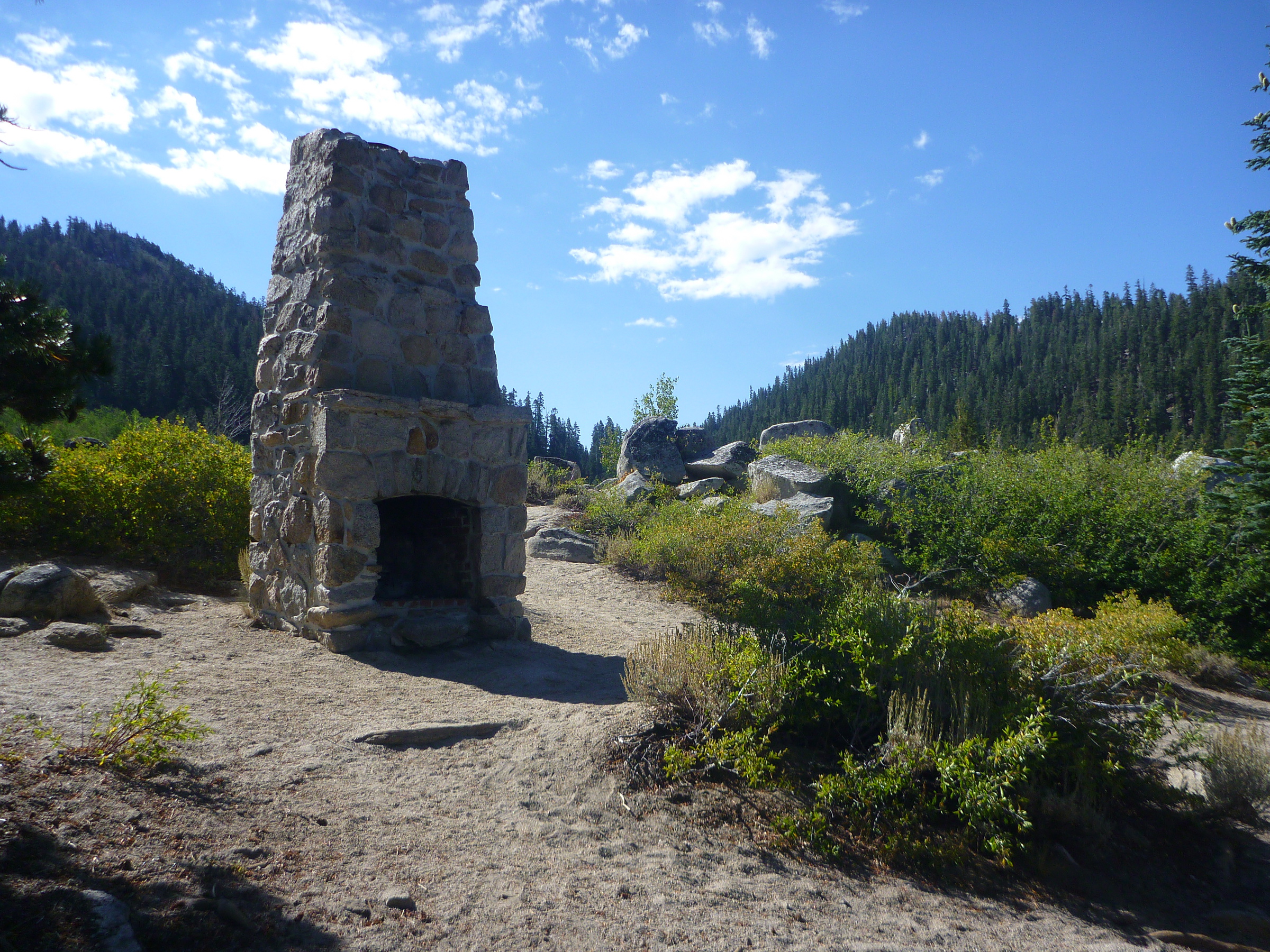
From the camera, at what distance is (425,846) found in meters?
3.31

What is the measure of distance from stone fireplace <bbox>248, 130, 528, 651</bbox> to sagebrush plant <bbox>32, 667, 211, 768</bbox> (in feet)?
7.65

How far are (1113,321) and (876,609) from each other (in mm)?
70485

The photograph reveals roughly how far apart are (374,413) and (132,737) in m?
3.25

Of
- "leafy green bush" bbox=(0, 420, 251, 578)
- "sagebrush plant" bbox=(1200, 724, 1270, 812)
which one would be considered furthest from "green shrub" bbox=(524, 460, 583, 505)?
"sagebrush plant" bbox=(1200, 724, 1270, 812)

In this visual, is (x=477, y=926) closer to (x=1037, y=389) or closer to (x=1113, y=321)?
(x=1037, y=389)

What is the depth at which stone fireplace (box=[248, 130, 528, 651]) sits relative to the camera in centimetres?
605

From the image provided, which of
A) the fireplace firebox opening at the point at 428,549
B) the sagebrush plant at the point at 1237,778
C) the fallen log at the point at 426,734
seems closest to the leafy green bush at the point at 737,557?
the fireplace firebox opening at the point at 428,549

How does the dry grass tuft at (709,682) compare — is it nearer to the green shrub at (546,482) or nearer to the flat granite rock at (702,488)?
the flat granite rock at (702,488)

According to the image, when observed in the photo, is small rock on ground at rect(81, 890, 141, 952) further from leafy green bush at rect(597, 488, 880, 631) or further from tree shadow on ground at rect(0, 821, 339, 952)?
leafy green bush at rect(597, 488, 880, 631)

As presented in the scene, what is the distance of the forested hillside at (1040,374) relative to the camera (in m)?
46.1

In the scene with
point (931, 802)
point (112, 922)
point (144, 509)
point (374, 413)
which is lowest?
point (931, 802)

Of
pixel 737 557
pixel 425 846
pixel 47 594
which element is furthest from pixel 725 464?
pixel 425 846

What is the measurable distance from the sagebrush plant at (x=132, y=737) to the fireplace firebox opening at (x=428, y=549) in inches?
124

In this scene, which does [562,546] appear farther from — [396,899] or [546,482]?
[396,899]
